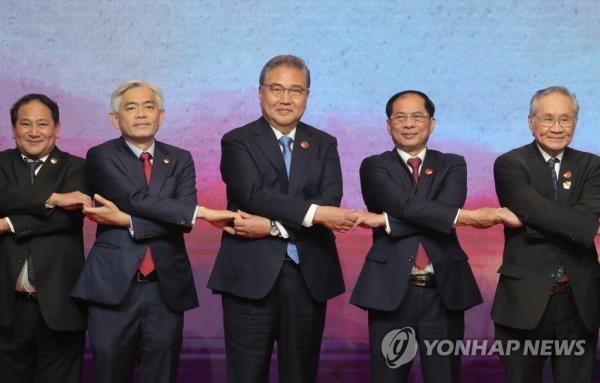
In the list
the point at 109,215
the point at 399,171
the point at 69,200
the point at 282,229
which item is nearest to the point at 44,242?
the point at 69,200

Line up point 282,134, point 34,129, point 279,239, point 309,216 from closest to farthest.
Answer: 1. point 309,216
2. point 279,239
3. point 282,134
4. point 34,129

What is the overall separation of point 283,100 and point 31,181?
3.59 ft

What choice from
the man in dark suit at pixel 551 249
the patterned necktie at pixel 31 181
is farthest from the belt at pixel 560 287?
the patterned necktie at pixel 31 181

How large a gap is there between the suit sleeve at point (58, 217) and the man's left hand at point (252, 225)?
70cm

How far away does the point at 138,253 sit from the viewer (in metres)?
3.66

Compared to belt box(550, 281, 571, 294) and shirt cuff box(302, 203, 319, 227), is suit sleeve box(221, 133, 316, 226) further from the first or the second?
belt box(550, 281, 571, 294)

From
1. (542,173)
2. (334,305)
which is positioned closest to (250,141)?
(542,173)

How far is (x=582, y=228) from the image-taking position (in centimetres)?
360

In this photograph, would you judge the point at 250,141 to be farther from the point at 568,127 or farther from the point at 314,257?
the point at 568,127

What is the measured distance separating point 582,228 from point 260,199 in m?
1.22

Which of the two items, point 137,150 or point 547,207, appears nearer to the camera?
point 547,207

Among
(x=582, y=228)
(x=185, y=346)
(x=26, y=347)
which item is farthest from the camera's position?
(x=185, y=346)

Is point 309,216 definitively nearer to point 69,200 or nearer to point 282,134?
point 282,134

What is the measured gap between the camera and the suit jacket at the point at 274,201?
3.62 meters
